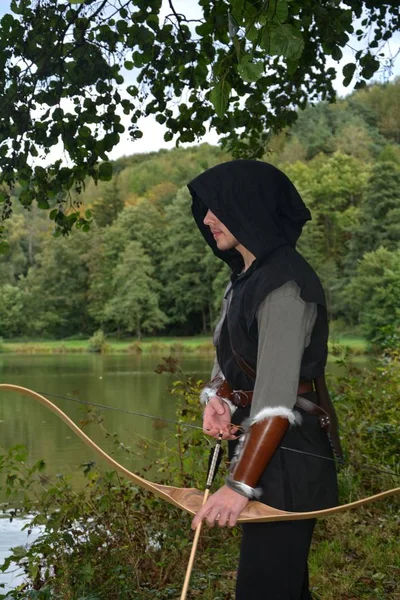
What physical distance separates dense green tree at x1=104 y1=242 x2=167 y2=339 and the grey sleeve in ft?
166

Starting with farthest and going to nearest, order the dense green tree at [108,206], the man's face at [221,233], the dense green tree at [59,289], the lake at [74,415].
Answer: the dense green tree at [108,206]
the dense green tree at [59,289]
the lake at [74,415]
the man's face at [221,233]

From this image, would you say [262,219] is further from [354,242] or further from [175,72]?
[354,242]

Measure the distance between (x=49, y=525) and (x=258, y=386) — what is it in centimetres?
221

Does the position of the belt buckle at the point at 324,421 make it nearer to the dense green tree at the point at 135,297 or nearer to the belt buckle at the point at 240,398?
the belt buckle at the point at 240,398

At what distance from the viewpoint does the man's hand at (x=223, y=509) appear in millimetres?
1759

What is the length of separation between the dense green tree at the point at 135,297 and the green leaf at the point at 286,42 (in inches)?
1985

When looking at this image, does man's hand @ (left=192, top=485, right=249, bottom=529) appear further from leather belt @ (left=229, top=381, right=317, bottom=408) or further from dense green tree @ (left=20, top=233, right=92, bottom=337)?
dense green tree @ (left=20, top=233, right=92, bottom=337)

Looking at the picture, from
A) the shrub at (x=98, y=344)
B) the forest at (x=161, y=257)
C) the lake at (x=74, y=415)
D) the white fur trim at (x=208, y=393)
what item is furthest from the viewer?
the forest at (x=161, y=257)

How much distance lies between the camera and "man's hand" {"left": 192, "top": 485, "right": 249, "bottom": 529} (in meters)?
1.76

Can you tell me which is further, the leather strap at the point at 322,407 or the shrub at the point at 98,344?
the shrub at the point at 98,344

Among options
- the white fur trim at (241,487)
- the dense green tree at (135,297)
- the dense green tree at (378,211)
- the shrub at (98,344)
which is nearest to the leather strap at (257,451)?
the white fur trim at (241,487)

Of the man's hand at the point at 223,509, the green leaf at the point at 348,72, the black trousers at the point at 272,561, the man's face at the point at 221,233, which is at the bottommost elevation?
the black trousers at the point at 272,561

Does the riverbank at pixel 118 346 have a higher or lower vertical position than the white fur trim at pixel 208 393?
lower

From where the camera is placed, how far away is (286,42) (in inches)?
74.6
